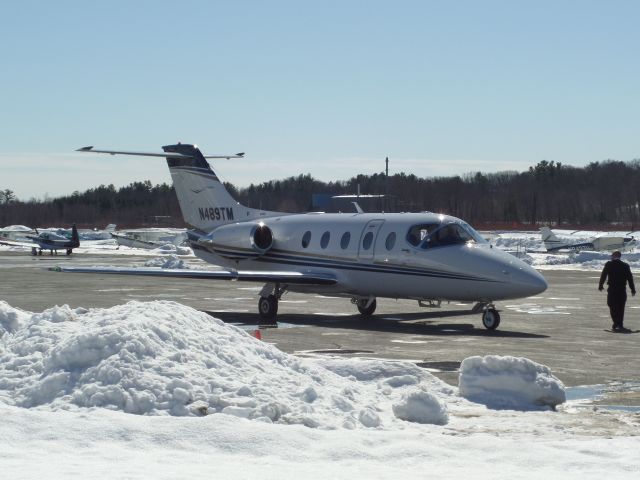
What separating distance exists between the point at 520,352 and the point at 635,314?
811 cm

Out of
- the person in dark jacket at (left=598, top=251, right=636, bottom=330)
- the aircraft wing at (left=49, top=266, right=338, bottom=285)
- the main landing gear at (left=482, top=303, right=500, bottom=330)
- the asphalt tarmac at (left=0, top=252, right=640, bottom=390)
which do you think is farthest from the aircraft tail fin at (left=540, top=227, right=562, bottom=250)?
the main landing gear at (left=482, top=303, right=500, bottom=330)

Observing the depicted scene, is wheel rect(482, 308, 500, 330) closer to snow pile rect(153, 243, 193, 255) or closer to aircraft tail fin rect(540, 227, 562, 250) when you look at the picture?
aircraft tail fin rect(540, 227, 562, 250)

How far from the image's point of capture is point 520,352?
15.1 meters

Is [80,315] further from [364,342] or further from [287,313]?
[287,313]

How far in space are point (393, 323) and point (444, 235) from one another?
208 centimetres

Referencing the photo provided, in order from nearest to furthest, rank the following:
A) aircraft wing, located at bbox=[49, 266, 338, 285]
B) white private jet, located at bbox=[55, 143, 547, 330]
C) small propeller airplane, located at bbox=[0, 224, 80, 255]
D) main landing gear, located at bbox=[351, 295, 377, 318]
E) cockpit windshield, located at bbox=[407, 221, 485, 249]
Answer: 1. white private jet, located at bbox=[55, 143, 547, 330]
2. cockpit windshield, located at bbox=[407, 221, 485, 249]
3. aircraft wing, located at bbox=[49, 266, 338, 285]
4. main landing gear, located at bbox=[351, 295, 377, 318]
5. small propeller airplane, located at bbox=[0, 224, 80, 255]

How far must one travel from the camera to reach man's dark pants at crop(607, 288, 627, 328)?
61.7 feet

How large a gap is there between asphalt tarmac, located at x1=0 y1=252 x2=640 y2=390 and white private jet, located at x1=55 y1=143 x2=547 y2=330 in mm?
721

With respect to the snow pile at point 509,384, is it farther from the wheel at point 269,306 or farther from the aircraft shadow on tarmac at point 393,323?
the wheel at point 269,306

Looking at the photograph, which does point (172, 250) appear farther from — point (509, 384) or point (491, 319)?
point (509, 384)

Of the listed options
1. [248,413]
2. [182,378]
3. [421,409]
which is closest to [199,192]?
[182,378]

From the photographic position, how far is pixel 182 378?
9297mm

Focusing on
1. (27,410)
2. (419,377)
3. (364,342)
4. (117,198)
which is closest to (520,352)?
(364,342)

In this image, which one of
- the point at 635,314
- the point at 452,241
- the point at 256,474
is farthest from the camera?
the point at 635,314
